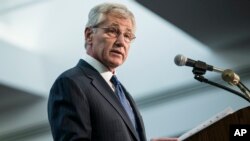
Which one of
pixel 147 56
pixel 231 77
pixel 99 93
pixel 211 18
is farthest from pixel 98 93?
pixel 147 56

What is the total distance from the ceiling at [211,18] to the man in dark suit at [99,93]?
175 cm

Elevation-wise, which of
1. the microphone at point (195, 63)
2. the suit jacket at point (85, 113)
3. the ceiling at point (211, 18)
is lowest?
the suit jacket at point (85, 113)

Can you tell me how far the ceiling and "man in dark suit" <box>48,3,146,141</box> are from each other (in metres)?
1.74

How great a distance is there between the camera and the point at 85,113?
2.13m

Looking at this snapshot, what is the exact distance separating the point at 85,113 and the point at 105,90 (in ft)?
0.61

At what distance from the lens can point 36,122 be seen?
636 cm

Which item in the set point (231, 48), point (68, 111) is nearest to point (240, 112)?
point (68, 111)

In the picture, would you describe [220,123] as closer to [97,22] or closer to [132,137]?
[132,137]

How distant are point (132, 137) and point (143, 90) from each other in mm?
3571

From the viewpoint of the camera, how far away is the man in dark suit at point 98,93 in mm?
→ 2100

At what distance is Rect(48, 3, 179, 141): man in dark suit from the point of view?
2.10 metres

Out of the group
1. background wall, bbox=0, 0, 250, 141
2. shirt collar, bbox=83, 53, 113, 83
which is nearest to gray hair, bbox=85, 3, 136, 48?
shirt collar, bbox=83, 53, 113, 83

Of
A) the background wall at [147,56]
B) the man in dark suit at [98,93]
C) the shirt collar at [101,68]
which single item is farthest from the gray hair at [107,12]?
the background wall at [147,56]

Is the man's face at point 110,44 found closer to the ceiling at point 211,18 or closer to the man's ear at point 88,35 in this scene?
the man's ear at point 88,35
